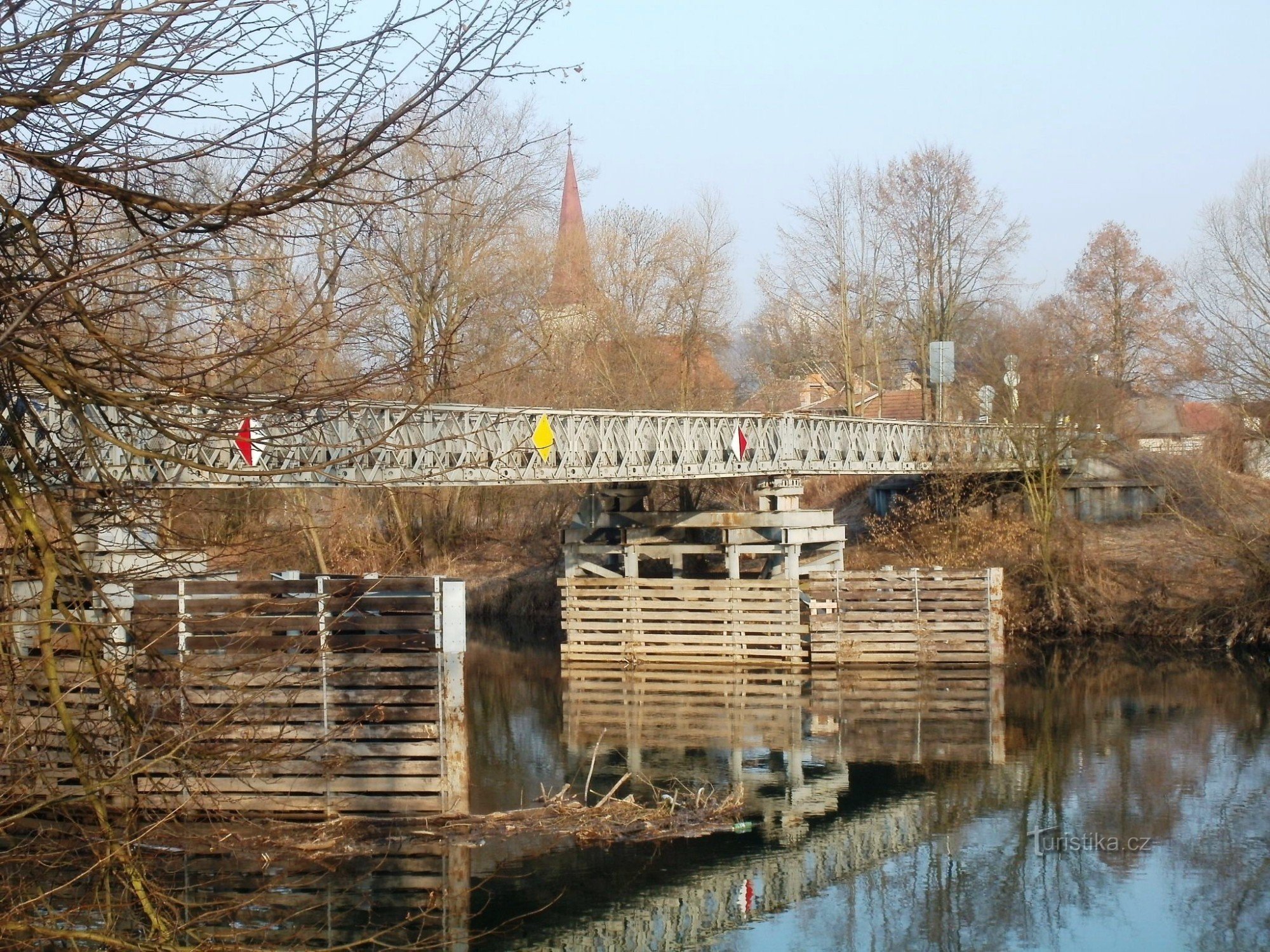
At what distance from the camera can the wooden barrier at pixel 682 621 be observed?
85.6 feet

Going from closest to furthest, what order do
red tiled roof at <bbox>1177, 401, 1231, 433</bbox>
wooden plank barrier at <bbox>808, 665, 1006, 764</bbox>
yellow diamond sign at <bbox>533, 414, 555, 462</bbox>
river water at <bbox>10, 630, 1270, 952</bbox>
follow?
river water at <bbox>10, 630, 1270, 952</bbox>
wooden plank barrier at <bbox>808, 665, 1006, 764</bbox>
yellow diamond sign at <bbox>533, 414, 555, 462</bbox>
red tiled roof at <bbox>1177, 401, 1231, 433</bbox>

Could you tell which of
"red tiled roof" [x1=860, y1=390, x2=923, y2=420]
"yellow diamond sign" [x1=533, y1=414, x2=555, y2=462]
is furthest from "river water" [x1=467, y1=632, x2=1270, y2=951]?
"red tiled roof" [x1=860, y1=390, x2=923, y2=420]

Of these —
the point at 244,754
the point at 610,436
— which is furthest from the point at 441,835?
the point at 610,436

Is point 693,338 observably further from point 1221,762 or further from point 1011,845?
point 1011,845

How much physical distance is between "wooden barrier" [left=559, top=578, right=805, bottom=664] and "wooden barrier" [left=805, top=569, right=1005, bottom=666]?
719mm

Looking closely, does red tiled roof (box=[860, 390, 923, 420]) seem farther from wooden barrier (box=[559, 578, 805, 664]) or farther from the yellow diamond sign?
the yellow diamond sign

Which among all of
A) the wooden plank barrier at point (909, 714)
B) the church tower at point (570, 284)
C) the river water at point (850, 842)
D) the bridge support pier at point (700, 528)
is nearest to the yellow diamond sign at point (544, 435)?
the river water at point (850, 842)

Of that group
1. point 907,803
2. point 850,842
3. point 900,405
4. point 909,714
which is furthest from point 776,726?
point 900,405

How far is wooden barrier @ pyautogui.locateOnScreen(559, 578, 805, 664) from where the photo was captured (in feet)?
85.6

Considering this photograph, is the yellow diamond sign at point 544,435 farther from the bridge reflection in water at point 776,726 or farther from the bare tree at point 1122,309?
the bare tree at point 1122,309

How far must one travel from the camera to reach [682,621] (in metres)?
27.0

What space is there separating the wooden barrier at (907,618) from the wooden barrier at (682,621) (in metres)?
0.72

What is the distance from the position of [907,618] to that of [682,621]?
442 centimetres

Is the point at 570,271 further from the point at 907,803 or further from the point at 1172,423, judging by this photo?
the point at 907,803
